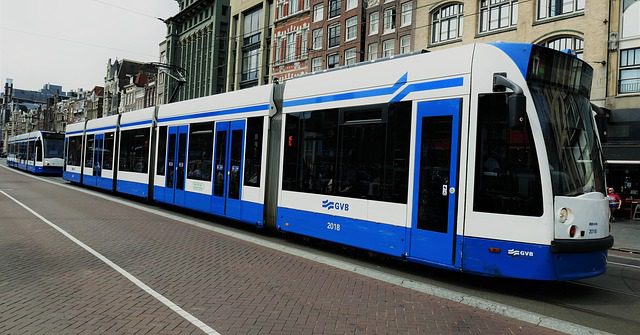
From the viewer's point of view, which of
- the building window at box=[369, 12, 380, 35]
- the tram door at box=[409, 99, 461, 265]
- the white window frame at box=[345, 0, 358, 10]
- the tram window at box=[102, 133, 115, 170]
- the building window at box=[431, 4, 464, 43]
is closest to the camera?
the tram door at box=[409, 99, 461, 265]

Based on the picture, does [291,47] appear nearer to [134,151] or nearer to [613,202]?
[134,151]

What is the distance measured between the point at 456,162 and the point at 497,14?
2399cm

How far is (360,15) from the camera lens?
36.1 m

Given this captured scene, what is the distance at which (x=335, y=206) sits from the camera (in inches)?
332

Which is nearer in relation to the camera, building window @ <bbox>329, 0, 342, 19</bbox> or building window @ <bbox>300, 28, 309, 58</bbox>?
building window @ <bbox>329, 0, 342, 19</bbox>

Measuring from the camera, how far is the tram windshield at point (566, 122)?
6211mm

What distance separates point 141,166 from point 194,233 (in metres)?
6.90

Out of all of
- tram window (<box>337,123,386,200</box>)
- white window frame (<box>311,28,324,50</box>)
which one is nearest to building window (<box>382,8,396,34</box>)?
white window frame (<box>311,28,324,50</box>)


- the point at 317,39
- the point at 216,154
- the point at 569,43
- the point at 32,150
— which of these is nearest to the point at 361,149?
the point at 216,154

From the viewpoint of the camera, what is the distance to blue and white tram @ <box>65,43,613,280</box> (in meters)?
6.14

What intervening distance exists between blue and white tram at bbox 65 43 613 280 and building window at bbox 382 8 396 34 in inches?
1008

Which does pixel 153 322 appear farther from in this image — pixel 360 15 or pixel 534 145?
pixel 360 15

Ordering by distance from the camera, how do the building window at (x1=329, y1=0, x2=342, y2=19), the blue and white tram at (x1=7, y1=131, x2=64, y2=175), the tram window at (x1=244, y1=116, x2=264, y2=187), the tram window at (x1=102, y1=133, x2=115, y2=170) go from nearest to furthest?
the tram window at (x1=244, y1=116, x2=264, y2=187), the tram window at (x1=102, y1=133, x2=115, y2=170), the blue and white tram at (x1=7, y1=131, x2=64, y2=175), the building window at (x1=329, y1=0, x2=342, y2=19)

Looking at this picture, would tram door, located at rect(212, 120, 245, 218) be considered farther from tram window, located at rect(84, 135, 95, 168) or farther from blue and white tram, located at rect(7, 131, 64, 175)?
blue and white tram, located at rect(7, 131, 64, 175)
